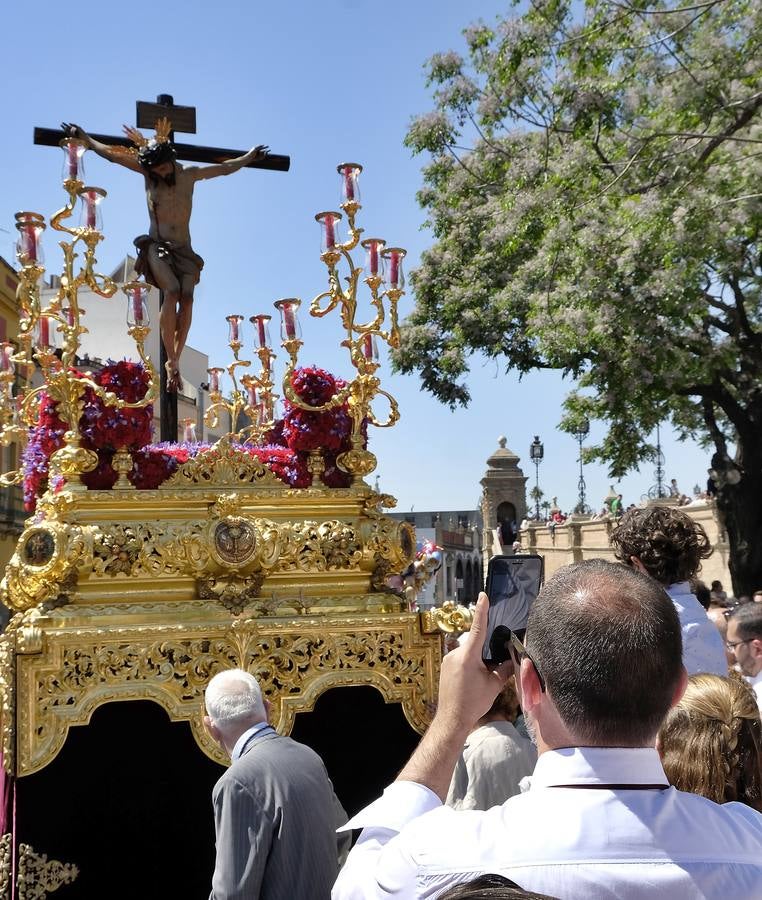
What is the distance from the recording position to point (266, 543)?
5398 mm

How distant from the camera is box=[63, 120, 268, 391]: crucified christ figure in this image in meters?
6.54

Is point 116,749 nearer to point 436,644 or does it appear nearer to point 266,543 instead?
point 266,543

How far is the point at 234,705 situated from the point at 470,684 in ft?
6.67

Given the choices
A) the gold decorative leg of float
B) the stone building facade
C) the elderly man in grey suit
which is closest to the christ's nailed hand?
the gold decorative leg of float

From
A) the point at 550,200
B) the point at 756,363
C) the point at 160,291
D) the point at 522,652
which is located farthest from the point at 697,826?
the point at 756,363

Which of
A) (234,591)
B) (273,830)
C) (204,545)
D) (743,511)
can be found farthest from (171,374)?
(743,511)

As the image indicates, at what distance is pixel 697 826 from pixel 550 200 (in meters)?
10.1

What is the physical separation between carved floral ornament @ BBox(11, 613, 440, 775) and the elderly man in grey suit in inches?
68.0

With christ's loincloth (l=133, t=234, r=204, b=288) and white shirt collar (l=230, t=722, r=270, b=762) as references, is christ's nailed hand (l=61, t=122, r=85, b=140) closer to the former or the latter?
christ's loincloth (l=133, t=234, r=204, b=288)

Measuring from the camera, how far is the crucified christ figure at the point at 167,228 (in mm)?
6543

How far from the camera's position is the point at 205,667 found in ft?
16.7

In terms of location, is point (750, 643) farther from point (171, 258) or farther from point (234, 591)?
point (171, 258)

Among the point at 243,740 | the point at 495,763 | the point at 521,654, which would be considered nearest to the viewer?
the point at 521,654

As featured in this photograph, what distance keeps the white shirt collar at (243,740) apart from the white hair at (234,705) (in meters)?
0.03
